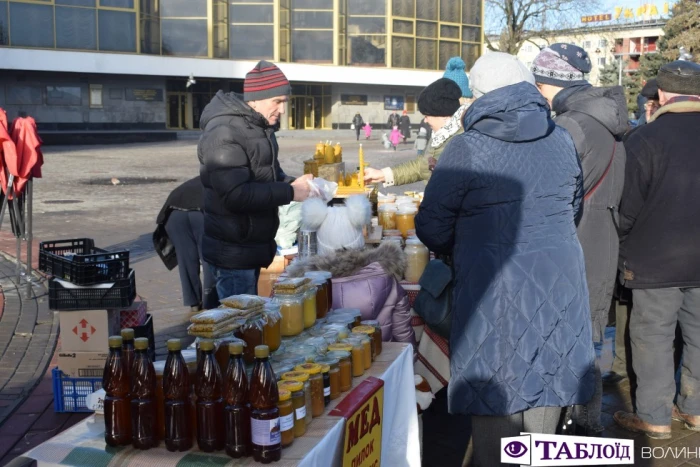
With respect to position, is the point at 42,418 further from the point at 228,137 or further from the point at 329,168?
the point at 329,168

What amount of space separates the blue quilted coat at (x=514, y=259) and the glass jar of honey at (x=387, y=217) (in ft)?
9.11

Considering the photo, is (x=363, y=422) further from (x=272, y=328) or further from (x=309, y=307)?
(x=309, y=307)

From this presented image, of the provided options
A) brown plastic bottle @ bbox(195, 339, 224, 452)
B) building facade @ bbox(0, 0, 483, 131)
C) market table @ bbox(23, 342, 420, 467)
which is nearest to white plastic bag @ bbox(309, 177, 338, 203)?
market table @ bbox(23, 342, 420, 467)

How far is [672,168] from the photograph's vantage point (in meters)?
4.61

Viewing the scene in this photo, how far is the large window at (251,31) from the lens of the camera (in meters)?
50.8

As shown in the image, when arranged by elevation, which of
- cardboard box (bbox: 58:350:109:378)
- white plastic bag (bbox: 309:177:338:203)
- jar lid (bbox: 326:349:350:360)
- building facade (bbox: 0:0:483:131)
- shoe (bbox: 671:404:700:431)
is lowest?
shoe (bbox: 671:404:700:431)

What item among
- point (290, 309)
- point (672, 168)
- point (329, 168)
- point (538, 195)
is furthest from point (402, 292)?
point (329, 168)

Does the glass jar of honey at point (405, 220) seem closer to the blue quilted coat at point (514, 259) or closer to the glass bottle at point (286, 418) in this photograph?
the blue quilted coat at point (514, 259)

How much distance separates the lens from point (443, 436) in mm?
4953

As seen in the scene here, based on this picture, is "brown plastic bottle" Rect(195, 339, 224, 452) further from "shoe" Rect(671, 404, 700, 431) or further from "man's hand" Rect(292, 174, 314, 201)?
"shoe" Rect(671, 404, 700, 431)

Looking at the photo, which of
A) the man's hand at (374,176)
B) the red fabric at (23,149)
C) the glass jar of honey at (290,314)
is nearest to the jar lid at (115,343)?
the glass jar of honey at (290,314)

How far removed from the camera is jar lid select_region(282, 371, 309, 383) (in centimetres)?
299

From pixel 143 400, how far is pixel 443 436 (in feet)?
8.55

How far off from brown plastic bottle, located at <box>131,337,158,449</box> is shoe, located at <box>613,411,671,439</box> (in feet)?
10.8
